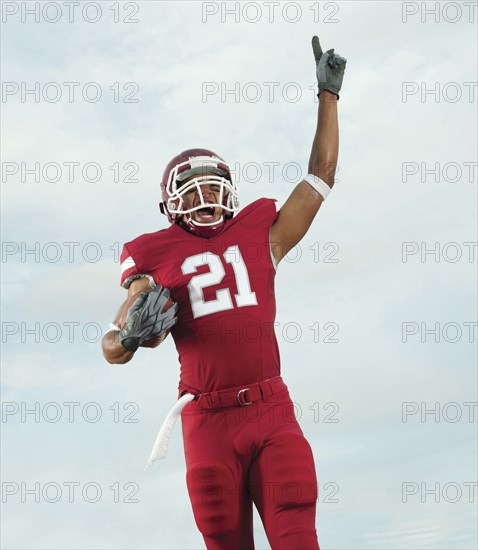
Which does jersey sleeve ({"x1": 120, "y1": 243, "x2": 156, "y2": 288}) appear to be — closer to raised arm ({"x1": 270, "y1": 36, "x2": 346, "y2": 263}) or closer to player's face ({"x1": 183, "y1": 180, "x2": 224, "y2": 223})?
player's face ({"x1": 183, "y1": 180, "x2": 224, "y2": 223})

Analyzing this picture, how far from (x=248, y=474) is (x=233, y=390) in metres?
0.44

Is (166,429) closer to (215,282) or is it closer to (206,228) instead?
(215,282)

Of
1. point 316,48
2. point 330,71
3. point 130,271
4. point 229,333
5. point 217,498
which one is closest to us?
point 217,498

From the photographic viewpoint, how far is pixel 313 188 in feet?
15.1

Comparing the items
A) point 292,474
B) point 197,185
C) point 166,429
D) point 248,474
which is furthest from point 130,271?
point 292,474

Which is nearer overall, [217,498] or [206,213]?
[217,498]

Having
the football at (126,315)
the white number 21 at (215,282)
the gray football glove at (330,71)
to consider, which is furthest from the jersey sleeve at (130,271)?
the gray football glove at (330,71)

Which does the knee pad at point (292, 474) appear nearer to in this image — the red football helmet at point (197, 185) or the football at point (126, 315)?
the football at point (126, 315)

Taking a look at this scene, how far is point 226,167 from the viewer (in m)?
4.75

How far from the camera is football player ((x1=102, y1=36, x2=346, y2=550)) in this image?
4.11 m

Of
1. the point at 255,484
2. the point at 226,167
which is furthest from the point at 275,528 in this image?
the point at 226,167

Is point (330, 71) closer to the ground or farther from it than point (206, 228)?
farther from it

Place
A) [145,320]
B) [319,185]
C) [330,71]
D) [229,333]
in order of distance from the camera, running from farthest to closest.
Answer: [330,71]
[319,185]
[229,333]
[145,320]

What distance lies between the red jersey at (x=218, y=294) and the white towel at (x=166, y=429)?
0.08 metres
